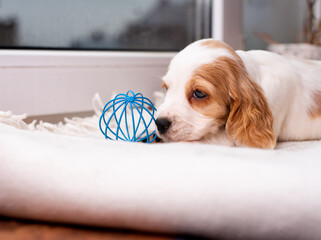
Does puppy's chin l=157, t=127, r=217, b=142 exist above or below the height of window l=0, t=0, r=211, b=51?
below

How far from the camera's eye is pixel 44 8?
1.92 metres

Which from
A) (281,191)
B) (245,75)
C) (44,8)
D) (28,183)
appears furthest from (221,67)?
(44,8)

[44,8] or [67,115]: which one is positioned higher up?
[44,8]

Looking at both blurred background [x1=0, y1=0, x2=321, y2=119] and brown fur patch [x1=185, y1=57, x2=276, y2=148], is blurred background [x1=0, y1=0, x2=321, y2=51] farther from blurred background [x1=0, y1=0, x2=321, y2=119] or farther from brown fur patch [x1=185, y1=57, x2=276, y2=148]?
brown fur patch [x1=185, y1=57, x2=276, y2=148]

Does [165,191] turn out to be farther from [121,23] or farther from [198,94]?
[121,23]

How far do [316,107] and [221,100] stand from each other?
442 mm

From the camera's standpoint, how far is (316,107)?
142cm

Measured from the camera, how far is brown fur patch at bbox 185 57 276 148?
1.24 meters

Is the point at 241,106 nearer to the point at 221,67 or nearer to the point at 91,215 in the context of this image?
the point at 221,67

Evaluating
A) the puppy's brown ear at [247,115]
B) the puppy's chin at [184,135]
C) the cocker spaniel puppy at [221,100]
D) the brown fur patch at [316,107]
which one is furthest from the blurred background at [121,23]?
the brown fur patch at [316,107]

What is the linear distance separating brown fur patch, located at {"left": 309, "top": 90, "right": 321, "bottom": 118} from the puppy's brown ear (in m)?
0.23

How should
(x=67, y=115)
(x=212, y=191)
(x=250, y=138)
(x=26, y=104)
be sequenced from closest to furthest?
(x=212, y=191), (x=250, y=138), (x=26, y=104), (x=67, y=115)

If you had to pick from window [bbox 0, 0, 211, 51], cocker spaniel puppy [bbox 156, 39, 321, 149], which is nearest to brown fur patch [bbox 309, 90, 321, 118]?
cocker spaniel puppy [bbox 156, 39, 321, 149]

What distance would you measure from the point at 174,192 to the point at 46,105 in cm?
138
